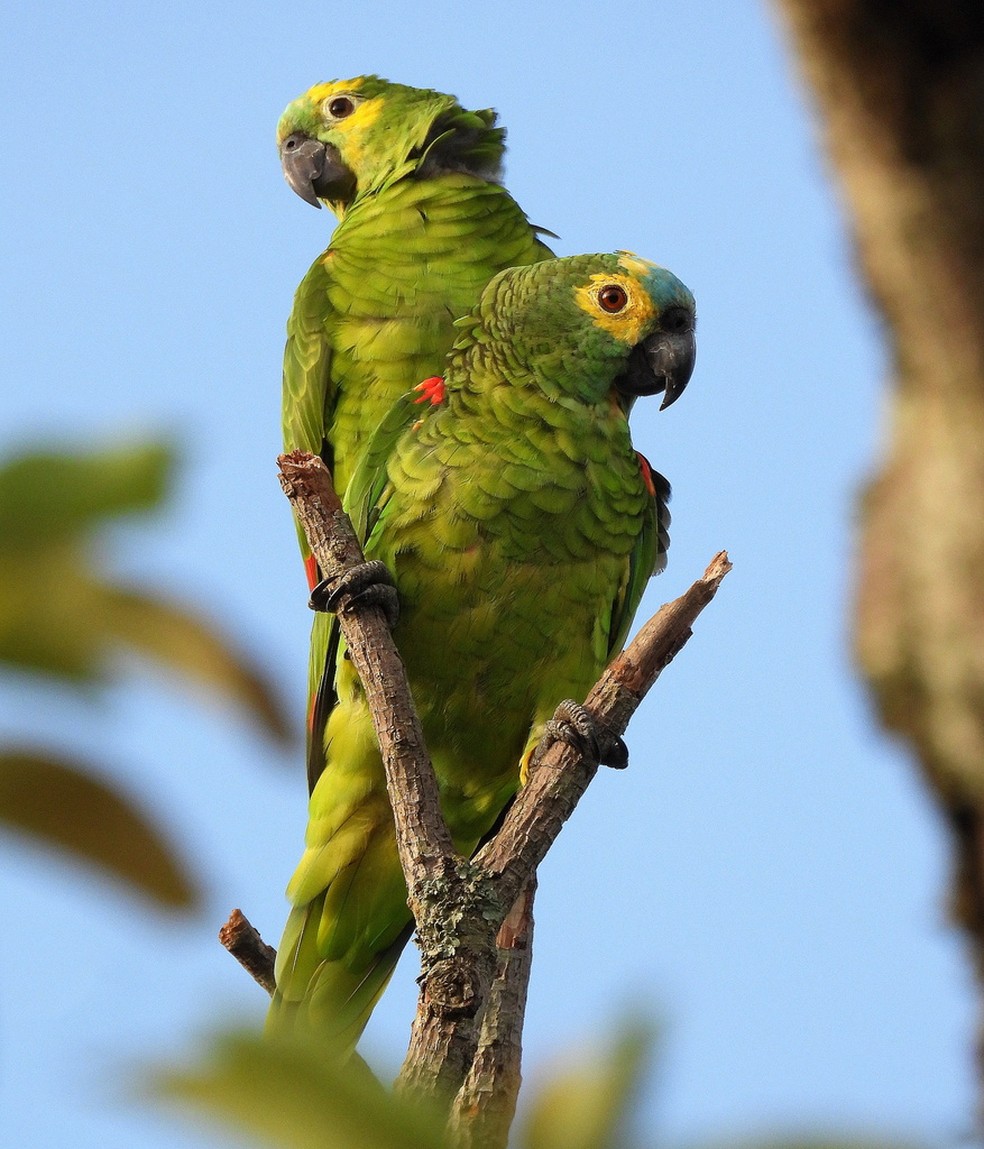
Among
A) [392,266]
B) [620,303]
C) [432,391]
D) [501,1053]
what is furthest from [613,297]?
[501,1053]

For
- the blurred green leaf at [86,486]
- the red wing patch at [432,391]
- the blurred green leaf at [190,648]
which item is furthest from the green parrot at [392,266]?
the blurred green leaf at [86,486]

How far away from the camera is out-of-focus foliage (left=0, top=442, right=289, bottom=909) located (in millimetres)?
2791

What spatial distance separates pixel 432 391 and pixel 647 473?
31.3 inches

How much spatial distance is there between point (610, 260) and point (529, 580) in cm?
123

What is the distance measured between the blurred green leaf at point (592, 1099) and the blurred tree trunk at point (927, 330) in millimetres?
765

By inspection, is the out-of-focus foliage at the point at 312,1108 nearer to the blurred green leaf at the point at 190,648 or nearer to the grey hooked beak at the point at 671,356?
the blurred green leaf at the point at 190,648

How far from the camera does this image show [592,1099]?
1814 millimetres

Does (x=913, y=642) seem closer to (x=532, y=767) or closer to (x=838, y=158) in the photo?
(x=838, y=158)

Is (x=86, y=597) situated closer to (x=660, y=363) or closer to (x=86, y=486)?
(x=86, y=486)

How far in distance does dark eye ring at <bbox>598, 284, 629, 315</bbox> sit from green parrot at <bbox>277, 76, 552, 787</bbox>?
766 mm

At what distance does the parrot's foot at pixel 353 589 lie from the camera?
363 cm

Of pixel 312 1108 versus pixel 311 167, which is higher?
pixel 311 167

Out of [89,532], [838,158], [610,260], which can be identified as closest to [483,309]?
[610,260]

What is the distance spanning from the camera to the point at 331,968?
4145mm
